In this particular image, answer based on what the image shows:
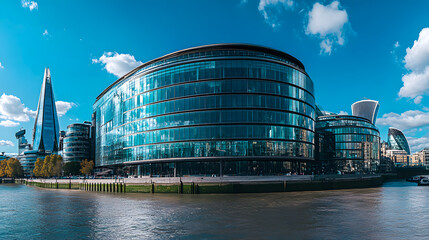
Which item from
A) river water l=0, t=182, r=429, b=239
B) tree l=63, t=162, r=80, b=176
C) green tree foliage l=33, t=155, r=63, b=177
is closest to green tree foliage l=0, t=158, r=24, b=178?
green tree foliage l=33, t=155, r=63, b=177

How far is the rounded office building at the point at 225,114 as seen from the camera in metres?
69.2

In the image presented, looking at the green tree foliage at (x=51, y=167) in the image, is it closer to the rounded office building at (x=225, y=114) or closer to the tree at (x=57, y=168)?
the tree at (x=57, y=168)

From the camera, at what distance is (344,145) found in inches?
4338

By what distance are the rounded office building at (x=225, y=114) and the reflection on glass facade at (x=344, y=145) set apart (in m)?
32.1

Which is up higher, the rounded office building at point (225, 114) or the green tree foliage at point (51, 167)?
the rounded office building at point (225, 114)

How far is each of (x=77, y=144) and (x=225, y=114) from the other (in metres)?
120

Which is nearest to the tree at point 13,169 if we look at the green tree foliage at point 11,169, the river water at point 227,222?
the green tree foliage at point 11,169

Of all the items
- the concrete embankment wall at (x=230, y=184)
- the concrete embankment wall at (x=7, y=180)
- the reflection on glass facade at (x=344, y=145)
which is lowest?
the concrete embankment wall at (x=7, y=180)

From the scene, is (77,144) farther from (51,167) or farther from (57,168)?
(51,167)

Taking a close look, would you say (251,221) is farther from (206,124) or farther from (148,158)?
(148,158)

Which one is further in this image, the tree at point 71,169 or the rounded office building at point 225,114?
the tree at point 71,169

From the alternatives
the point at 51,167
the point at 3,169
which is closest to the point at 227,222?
the point at 51,167

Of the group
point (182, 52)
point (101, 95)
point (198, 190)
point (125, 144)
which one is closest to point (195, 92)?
point (182, 52)

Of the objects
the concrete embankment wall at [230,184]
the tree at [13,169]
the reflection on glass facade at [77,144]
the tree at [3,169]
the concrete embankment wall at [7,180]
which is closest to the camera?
the concrete embankment wall at [230,184]
